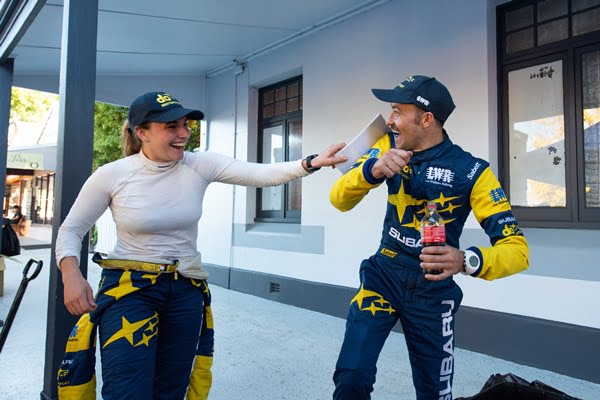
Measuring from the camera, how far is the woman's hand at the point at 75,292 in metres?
1.89

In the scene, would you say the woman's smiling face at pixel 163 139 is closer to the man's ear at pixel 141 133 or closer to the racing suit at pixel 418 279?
the man's ear at pixel 141 133

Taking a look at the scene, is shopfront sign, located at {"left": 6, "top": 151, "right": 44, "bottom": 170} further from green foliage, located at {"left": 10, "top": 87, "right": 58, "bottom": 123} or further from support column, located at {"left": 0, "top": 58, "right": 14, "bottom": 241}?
support column, located at {"left": 0, "top": 58, "right": 14, "bottom": 241}

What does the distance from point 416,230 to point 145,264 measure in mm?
1290

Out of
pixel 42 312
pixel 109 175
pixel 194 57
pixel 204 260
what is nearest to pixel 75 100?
pixel 109 175

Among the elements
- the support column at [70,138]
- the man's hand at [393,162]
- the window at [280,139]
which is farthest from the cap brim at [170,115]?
the window at [280,139]

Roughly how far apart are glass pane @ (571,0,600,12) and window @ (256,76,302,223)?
3.84 m

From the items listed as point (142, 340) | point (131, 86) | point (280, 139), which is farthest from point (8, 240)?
point (142, 340)

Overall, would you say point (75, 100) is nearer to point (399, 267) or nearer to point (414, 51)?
point (399, 267)

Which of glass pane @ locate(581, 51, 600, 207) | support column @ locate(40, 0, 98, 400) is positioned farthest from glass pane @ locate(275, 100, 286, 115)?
support column @ locate(40, 0, 98, 400)

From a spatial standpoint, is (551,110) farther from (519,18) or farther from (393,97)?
(393,97)

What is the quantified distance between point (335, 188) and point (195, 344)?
Answer: 3.44ft

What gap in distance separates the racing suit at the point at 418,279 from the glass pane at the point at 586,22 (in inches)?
108

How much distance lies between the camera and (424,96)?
7.04 feet

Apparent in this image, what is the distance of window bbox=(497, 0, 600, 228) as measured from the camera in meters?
3.87
